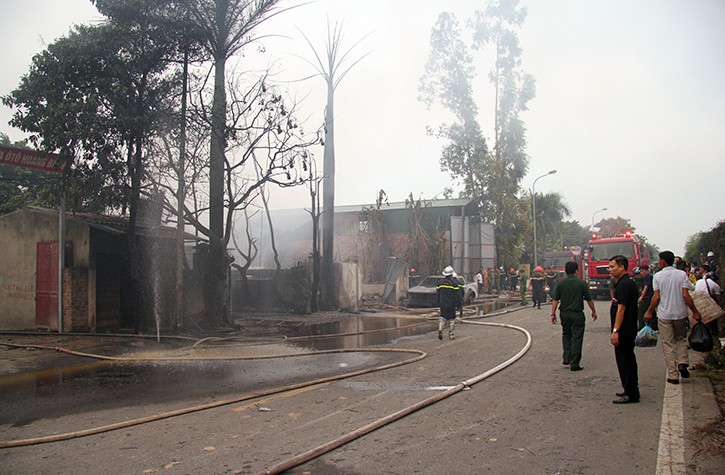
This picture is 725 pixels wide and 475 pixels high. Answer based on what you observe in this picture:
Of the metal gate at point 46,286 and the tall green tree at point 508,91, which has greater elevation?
the tall green tree at point 508,91

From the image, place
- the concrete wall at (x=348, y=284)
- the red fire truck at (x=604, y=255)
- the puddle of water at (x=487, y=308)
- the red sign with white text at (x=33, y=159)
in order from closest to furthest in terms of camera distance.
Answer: the red sign with white text at (x=33, y=159), the puddle of water at (x=487, y=308), the concrete wall at (x=348, y=284), the red fire truck at (x=604, y=255)

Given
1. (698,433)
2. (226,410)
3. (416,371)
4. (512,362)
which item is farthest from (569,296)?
(226,410)

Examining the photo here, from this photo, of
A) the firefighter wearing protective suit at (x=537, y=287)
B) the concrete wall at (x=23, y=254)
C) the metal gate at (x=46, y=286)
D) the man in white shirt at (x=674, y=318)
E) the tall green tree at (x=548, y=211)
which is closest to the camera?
the man in white shirt at (x=674, y=318)

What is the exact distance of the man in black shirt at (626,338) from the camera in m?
6.62

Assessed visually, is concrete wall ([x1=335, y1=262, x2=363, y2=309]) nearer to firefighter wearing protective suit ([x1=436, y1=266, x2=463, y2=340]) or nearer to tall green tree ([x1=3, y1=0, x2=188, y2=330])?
tall green tree ([x1=3, y1=0, x2=188, y2=330])

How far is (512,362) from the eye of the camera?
9.41 meters

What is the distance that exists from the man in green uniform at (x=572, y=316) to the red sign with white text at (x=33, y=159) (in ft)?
41.9

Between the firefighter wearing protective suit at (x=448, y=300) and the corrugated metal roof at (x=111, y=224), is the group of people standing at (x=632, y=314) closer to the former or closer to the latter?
the firefighter wearing protective suit at (x=448, y=300)

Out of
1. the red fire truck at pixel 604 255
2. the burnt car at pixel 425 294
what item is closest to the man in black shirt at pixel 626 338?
the burnt car at pixel 425 294

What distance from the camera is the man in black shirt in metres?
6.62

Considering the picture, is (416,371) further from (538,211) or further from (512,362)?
(538,211)

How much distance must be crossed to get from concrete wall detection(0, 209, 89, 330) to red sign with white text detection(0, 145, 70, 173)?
1.53 meters

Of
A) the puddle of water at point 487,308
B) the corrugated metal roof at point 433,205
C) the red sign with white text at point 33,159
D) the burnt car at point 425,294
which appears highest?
the corrugated metal roof at point 433,205

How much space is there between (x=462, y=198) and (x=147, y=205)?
2744 centimetres
